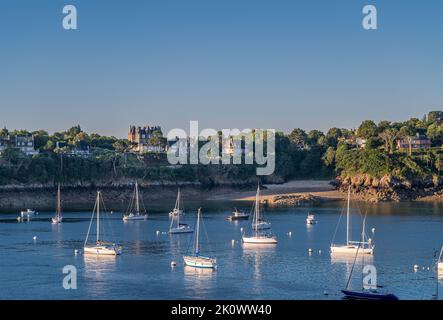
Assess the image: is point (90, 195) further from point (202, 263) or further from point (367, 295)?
point (367, 295)

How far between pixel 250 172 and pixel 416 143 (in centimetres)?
3735

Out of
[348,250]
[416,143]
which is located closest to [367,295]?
[348,250]

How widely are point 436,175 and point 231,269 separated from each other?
8646 centimetres

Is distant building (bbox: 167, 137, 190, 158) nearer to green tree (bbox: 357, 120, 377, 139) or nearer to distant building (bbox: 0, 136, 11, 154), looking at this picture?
distant building (bbox: 0, 136, 11, 154)

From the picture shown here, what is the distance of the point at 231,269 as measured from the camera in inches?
2117

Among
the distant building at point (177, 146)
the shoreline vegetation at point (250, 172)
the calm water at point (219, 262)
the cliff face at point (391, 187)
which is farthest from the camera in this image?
the distant building at point (177, 146)

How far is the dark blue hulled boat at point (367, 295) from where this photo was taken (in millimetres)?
40875

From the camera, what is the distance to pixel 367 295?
41656mm

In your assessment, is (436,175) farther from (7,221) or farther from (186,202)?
(7,221)

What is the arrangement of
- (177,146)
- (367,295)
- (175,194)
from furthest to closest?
1. (177,146)
2. (175,194)
3. (367,295)

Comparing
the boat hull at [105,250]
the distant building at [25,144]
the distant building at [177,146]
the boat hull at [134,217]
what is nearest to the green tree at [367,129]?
the distant building at [177,146]

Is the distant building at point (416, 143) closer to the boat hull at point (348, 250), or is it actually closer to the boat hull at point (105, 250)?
the boat hull at point (348, 250)

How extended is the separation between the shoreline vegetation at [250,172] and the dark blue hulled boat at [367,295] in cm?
7670
